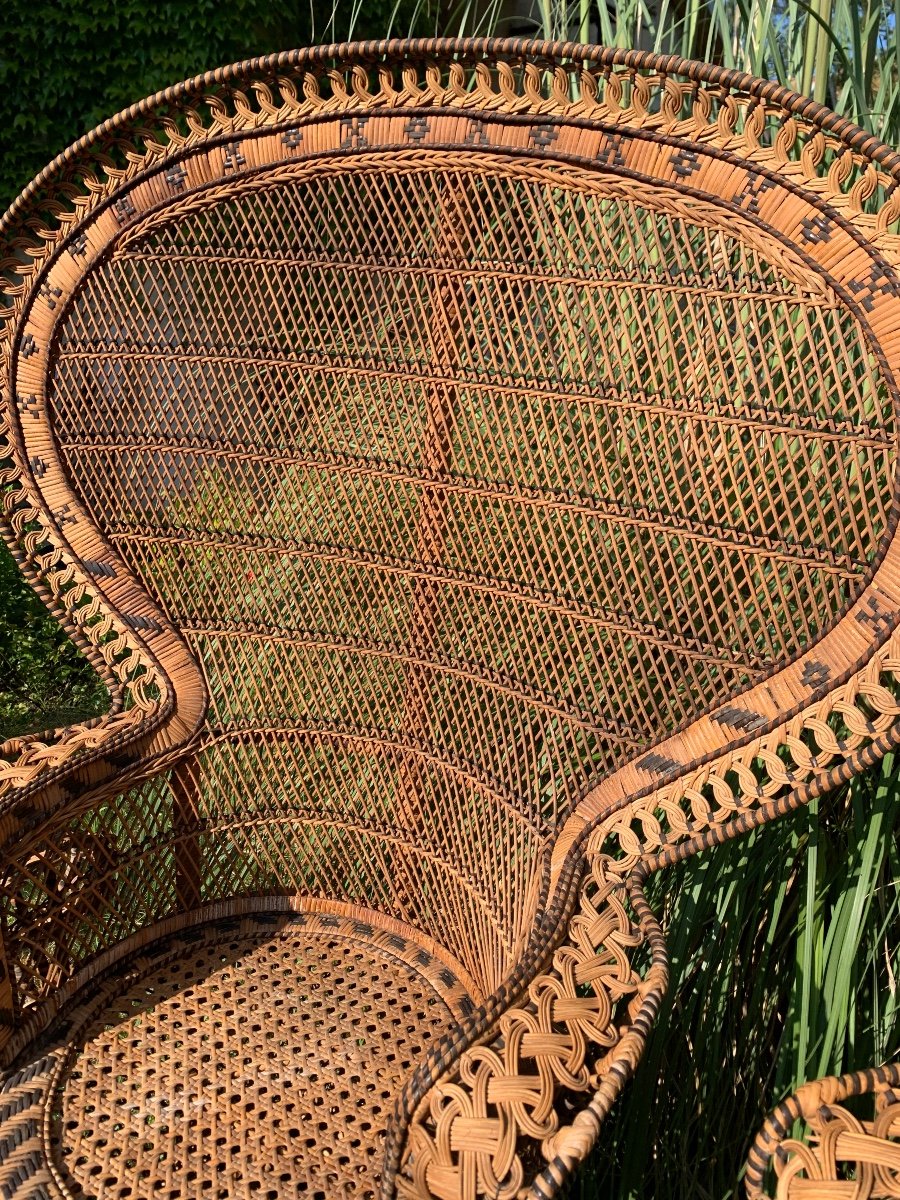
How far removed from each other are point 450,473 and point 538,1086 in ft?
2.45

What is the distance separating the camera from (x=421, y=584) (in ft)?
4.68

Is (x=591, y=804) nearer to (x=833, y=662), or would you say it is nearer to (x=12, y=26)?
(x=833, y=662)

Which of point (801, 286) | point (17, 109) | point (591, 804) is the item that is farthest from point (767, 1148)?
point (17, 109)

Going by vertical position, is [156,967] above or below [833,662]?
below

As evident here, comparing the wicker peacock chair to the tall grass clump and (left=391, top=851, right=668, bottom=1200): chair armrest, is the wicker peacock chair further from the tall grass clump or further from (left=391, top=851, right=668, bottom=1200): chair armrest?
the tall grass clump

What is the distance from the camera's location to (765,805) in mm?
1034

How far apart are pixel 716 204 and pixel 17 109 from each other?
374cm

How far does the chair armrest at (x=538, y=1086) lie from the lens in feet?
2.76

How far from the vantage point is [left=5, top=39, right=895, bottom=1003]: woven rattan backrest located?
1.11m

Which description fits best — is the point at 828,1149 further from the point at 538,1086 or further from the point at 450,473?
the point at 450,473

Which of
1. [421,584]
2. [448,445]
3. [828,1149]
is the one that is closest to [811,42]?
[448,445]

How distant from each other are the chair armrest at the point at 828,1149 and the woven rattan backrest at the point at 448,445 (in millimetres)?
376

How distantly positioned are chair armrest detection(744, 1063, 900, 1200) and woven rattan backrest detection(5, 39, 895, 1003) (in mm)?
376

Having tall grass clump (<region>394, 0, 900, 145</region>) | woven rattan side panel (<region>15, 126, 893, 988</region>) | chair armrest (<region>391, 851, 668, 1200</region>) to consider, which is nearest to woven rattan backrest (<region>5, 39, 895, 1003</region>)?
woven rattan side panel (<region>15, 126, 893, 988</region>)
